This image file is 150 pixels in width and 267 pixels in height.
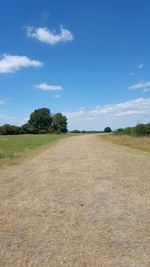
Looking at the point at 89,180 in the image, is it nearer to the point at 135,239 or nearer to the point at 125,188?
the point at 125,188

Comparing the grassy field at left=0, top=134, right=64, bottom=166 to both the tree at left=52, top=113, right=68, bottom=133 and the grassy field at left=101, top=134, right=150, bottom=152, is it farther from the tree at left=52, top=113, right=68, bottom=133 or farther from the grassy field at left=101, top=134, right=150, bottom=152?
the tree at left=52, top=113, right=68, bottom=133

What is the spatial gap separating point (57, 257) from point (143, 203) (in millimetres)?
3578

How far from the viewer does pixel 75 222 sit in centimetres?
611

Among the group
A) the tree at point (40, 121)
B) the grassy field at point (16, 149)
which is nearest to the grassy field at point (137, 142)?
the grassy field at point (16, 149)

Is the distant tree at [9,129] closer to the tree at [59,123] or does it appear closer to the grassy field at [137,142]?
the tree at [59,123]

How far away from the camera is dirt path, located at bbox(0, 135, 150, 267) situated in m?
4.51

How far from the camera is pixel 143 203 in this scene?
300 inches

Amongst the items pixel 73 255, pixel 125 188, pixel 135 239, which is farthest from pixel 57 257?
pixel 125 188

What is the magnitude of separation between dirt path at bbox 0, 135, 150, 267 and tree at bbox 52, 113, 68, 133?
125m

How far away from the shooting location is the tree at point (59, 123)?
445 feet

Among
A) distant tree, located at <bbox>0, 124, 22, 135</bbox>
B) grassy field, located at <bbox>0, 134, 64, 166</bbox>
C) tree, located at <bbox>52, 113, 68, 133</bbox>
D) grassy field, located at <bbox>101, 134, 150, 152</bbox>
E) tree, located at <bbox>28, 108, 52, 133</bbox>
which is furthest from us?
tree, located at <bbox>52, 113, 68, 133</bbox>

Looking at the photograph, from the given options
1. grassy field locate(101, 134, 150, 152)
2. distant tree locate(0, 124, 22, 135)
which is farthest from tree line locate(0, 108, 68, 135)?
grassy field locate(101, 134, 150, 152)

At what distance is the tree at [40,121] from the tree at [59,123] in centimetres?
339

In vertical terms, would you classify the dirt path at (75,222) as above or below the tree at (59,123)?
below
